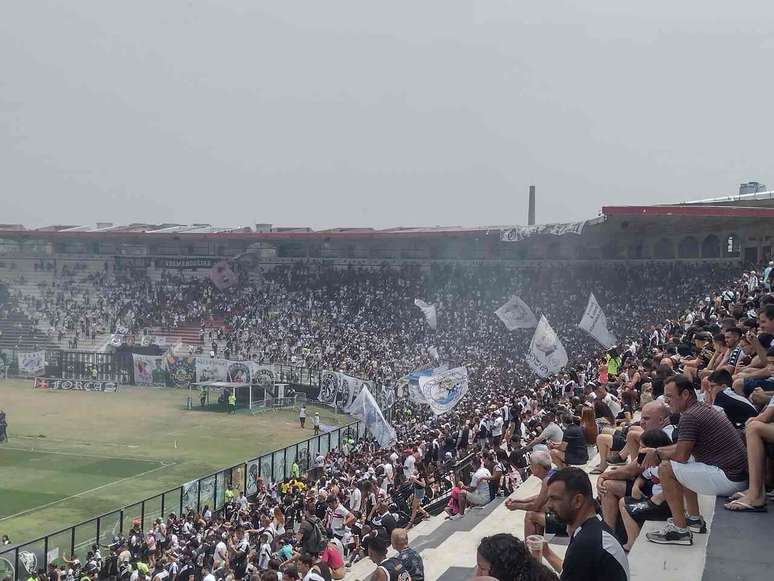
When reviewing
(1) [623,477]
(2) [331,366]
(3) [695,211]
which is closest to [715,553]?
(1) [623,477]

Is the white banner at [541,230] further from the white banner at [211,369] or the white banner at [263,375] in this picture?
the white banner at [211,369]

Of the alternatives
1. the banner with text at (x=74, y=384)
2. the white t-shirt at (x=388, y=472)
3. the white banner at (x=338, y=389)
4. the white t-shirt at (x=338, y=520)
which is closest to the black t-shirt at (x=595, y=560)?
the white t-shirt at (x=338, y=520)

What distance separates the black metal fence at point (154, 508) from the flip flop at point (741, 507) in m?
13.0

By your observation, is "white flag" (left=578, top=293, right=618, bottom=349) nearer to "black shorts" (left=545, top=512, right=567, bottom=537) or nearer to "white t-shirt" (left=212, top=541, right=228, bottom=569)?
"white t-shirt" (left=212, top=541, right=228, bottom=569)

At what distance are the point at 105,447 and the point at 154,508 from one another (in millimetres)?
11261

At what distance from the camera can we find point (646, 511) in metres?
7.13

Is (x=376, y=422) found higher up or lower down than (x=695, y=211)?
lower down

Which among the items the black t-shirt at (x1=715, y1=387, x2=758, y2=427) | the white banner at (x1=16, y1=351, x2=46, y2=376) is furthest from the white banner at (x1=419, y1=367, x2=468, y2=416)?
the white banner at (x1=16, y1=351, x2=46, y2=376)

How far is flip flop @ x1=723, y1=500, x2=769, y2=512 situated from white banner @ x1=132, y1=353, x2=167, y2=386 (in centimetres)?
4203

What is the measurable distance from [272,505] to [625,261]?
31.5 m

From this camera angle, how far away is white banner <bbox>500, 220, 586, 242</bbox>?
3916 centimetres

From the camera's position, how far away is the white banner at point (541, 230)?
39156 mm

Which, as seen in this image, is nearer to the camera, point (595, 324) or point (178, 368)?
point (595, 324)

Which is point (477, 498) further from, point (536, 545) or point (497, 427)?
point (536, 545)
